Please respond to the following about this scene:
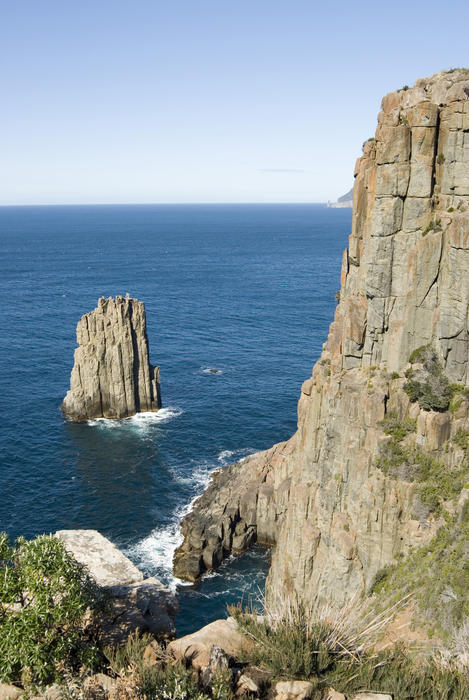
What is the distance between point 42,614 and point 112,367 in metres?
81.7

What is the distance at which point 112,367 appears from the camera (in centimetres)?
10019

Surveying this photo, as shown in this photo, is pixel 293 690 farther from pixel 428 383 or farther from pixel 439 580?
pixel 428 383

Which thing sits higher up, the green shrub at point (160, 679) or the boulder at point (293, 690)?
the green shrub at point (160, 679)

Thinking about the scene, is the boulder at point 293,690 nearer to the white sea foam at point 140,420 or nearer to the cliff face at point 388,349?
the cliff face at point 388,349

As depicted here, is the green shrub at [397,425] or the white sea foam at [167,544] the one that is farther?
the white sea foam at [167,544]

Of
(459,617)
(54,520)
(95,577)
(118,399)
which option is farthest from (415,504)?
(118,399)

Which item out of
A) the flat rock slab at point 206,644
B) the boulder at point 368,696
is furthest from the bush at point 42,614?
the boulder at point 368,696

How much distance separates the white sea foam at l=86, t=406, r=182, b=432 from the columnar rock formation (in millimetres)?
1072

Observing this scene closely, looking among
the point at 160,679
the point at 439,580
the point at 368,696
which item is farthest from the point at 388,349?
the point at 160,679

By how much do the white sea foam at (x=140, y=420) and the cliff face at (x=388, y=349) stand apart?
47056 millimetres

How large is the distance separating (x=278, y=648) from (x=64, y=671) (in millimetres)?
7756

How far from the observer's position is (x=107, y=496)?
7819 centimetres

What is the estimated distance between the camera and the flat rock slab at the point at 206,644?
23172 millimetres

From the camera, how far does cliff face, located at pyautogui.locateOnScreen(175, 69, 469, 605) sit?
147ft
